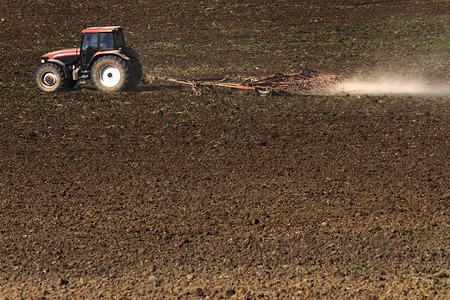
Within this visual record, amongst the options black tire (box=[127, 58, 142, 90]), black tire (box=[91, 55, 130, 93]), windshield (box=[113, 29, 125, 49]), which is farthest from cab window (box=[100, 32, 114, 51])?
black tire (box=[127, 58, 142, 90])

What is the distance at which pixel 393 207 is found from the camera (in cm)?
797

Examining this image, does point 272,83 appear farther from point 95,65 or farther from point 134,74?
point 95,65

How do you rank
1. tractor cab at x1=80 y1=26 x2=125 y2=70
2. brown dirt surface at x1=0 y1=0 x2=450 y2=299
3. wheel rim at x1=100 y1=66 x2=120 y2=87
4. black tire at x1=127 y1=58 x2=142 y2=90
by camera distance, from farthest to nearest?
black tire at x1=127 y1=58 x2=142 y2=90 → wheel rim at x1=100 y1=66 x2=120 y2=87 → tractor cab at x1=80 y1=26 x2=125 y2=70 → brown dirt surface at x1=0 y1=0 x2=450 y2=299

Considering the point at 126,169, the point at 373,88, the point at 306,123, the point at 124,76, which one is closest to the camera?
the point at 126,169

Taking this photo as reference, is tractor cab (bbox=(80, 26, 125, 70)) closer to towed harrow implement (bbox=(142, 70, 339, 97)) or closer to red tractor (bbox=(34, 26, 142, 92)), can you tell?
Result: red tractor (bbox=(34, 26, 142, 92))

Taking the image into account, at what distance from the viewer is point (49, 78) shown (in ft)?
47.9

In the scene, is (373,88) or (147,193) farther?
(373,88)

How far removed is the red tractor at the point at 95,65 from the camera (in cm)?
1408

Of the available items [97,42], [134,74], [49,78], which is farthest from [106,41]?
[49,78]

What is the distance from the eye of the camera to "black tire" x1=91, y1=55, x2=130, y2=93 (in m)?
14.1

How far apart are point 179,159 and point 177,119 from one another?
269 cm

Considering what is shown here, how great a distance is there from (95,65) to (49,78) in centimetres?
153

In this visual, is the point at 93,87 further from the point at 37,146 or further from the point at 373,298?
the point at 373,298

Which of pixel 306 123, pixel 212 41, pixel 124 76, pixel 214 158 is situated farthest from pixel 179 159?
pixel 212 41
